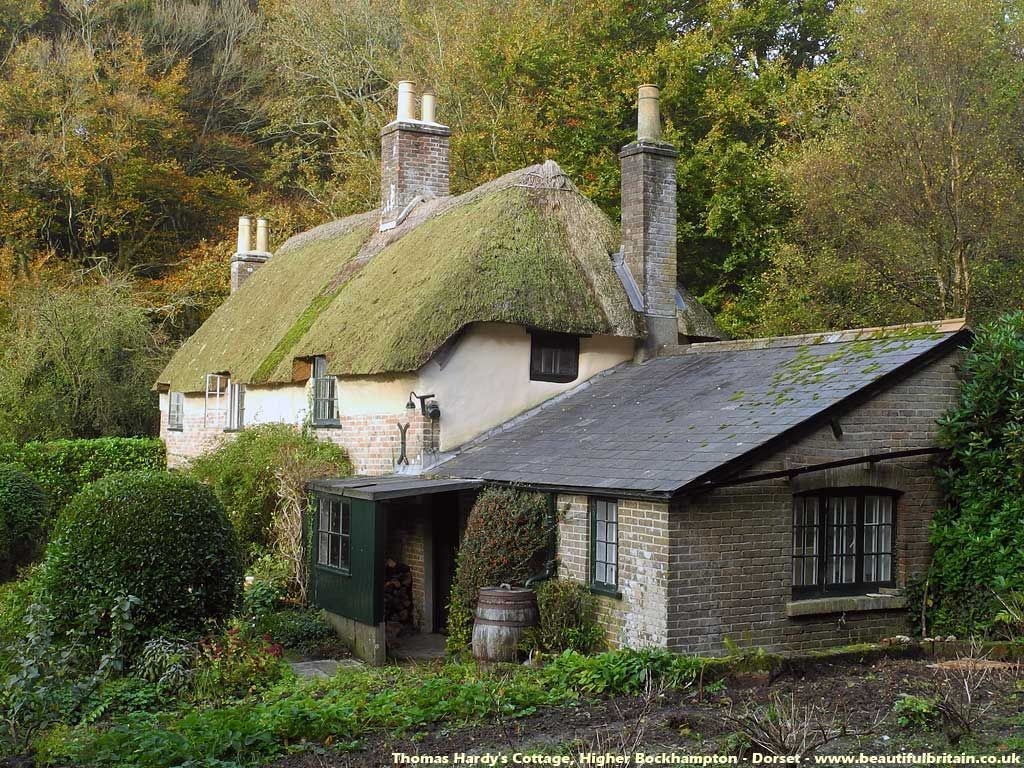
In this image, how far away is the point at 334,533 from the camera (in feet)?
46.2

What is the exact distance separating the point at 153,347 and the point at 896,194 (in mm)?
18336

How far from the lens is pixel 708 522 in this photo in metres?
10.3

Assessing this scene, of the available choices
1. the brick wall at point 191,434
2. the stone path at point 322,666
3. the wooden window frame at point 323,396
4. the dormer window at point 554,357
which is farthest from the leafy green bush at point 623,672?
→ the brick wall at point 191,434

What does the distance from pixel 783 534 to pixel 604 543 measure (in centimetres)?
184

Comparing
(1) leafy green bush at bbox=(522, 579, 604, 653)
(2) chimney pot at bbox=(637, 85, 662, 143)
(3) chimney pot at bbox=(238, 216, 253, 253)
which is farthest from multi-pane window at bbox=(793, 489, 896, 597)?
(3) chimney pot at bbox=(238, 216, 253, 253)

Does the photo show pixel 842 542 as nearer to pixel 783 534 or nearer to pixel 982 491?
pixel 783 534

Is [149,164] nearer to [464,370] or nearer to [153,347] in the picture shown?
[153,347]

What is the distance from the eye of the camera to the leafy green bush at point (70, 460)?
2301 centimetres

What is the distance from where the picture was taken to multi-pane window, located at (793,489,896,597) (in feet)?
36.3

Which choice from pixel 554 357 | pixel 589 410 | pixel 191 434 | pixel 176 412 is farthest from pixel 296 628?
pixel 176 412

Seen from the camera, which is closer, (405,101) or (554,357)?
(554,357)

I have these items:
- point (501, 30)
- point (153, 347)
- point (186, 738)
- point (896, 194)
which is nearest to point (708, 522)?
point (186, 738)

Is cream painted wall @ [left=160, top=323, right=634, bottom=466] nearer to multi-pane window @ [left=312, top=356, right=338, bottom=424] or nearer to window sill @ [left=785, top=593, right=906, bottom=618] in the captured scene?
multi-pane window @ [left=312, top=356, right=338, bottom=424]

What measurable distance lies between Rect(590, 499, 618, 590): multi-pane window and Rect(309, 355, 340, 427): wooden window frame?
626 centimetres
